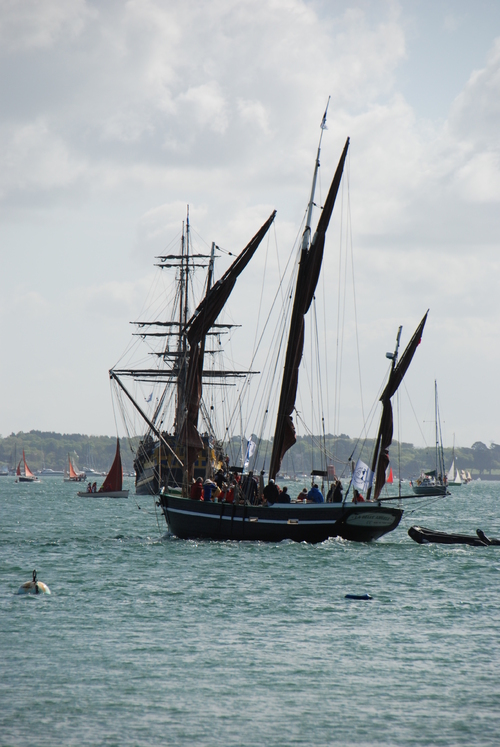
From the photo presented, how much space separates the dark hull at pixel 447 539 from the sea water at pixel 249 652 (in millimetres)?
8308

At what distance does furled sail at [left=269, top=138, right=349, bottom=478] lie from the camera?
42312 mm

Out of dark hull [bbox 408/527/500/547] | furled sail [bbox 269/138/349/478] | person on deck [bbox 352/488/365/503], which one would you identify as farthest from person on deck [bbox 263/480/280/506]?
dark hull [bbox 408/527/500/547]

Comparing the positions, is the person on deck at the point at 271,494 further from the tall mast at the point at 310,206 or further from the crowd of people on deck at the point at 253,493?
the tall mast at the point at 310,206

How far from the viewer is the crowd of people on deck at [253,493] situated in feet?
129

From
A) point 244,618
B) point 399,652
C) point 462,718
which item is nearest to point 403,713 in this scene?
point 462,718

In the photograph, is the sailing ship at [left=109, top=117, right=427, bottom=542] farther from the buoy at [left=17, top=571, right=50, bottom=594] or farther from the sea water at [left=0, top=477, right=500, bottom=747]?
the buoy at [left=17, top=571, right=50, bottom=594]

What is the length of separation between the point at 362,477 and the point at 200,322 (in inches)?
413

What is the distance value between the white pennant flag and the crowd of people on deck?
84 cm

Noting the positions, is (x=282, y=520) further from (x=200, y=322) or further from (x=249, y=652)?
(x=249, y=652)

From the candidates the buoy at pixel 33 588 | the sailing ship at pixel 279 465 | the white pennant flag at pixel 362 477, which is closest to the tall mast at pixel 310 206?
the sailing ship at pixel 279 465

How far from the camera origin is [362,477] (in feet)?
135

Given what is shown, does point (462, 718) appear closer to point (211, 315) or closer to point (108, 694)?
point (108, 694)

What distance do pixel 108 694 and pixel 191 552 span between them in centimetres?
2149

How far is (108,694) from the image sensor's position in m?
15.9
